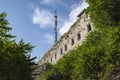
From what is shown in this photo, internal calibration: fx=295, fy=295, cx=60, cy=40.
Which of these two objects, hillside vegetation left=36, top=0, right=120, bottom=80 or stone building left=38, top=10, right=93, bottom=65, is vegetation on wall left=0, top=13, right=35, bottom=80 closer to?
hillside vegetation left=36, top=0, right=120, bottom=80

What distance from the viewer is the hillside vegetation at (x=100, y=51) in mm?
23438

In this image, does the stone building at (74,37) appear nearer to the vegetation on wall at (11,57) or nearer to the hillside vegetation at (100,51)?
the hillside vegetation at (100,51)

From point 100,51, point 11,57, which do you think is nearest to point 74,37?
point 100,51

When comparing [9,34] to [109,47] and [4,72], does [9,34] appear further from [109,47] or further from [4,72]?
[109,47]

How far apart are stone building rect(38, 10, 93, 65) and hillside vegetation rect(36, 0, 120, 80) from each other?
21.4ft

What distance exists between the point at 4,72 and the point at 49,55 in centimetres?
3110

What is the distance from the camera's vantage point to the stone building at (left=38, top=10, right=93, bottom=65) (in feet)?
122

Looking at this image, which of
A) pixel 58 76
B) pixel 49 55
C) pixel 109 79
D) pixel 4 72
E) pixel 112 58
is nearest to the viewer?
pixel 4 72

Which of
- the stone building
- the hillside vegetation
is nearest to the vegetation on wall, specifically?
the hillside vegetation

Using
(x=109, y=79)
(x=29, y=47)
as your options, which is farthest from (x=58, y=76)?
(x=109, y=79)

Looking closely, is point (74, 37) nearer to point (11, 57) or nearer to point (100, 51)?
point (100, 51)

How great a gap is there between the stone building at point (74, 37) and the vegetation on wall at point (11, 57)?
539 inches

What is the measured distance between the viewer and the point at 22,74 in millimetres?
23656

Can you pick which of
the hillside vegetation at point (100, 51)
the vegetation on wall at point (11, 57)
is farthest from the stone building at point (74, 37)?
the vegetation on wall at point (11, 57)
